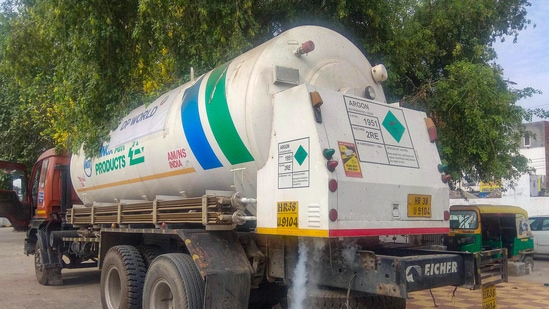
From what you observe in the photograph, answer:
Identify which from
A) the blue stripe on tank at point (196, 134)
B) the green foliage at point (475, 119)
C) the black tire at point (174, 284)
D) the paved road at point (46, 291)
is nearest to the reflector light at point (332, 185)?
the blue stripe on tank at point (196, 134)

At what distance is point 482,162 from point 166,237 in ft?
23.8

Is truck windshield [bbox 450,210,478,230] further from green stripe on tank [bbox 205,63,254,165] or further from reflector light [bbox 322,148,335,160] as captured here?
reflector light [bbox 322,148,335,160]

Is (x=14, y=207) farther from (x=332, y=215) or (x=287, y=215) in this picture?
(x=332, y=215)

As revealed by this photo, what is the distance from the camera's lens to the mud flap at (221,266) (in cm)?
490

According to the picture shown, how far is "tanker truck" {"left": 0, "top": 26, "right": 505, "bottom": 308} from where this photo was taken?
444 cm

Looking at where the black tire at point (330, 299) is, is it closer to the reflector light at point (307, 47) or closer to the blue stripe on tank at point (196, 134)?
the blue stripe on tank at point (196, 134)

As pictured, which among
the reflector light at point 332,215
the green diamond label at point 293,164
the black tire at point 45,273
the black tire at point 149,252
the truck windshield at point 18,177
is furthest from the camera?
the truck windshield at point 18,177

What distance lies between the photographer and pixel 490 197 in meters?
28.1

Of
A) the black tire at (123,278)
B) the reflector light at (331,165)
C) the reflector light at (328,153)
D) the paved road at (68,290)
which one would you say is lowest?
the paved road at (68,290)

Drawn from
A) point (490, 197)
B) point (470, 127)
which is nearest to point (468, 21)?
point (470, 127)

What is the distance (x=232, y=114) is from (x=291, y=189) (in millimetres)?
1075

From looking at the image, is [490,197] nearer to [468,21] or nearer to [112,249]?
[468,21]

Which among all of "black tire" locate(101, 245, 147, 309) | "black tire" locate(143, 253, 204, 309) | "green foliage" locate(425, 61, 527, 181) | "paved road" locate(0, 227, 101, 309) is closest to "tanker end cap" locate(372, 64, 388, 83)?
"black tire" locate(143, 253, 204, 309)

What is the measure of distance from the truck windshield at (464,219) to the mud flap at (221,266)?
342 inches
